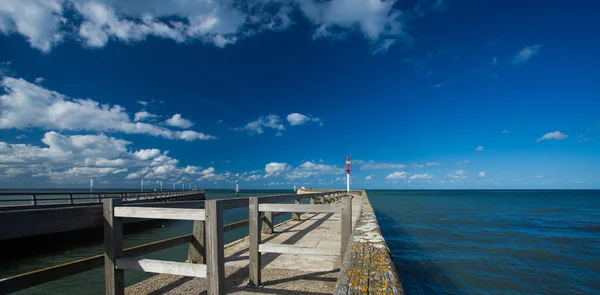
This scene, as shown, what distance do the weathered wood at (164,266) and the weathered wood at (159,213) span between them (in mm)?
557

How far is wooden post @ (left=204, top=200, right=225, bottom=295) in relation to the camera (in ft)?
11.2

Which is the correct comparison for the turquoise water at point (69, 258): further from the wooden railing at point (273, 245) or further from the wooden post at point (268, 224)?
the wooden railing at point (273, 245)

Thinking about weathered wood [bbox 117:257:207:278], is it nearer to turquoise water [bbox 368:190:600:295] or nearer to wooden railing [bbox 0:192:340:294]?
wooden railing [bbox 0:192:340:294]

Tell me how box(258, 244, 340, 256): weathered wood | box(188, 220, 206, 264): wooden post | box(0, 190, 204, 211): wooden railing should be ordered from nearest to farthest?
box(258, 244, 340, 256): weathered wood
box(188, 220, 206, 264): wooden post
box(0, 190, 204, 211): wooden railing

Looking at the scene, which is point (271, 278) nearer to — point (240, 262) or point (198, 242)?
point (240, 262)

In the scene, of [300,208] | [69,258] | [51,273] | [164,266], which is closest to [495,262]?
[300,208]

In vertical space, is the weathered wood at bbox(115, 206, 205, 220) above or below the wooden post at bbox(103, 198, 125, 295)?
above

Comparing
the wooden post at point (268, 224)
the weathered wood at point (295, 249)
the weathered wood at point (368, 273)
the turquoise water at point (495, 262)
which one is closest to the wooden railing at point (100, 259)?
the weathered wood at point (295, 249)

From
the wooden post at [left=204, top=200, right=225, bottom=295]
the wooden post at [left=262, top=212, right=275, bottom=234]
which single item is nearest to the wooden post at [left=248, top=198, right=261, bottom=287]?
the wooden post at [left=204, top=200, right=225, bottom=295]

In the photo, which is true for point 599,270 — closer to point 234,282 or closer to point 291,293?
point 291,293

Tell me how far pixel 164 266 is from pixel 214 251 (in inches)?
27.8

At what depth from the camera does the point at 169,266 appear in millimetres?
3512

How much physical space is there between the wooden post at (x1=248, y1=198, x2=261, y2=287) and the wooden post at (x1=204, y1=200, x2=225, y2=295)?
3.64 feet

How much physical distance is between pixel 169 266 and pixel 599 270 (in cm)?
1176
